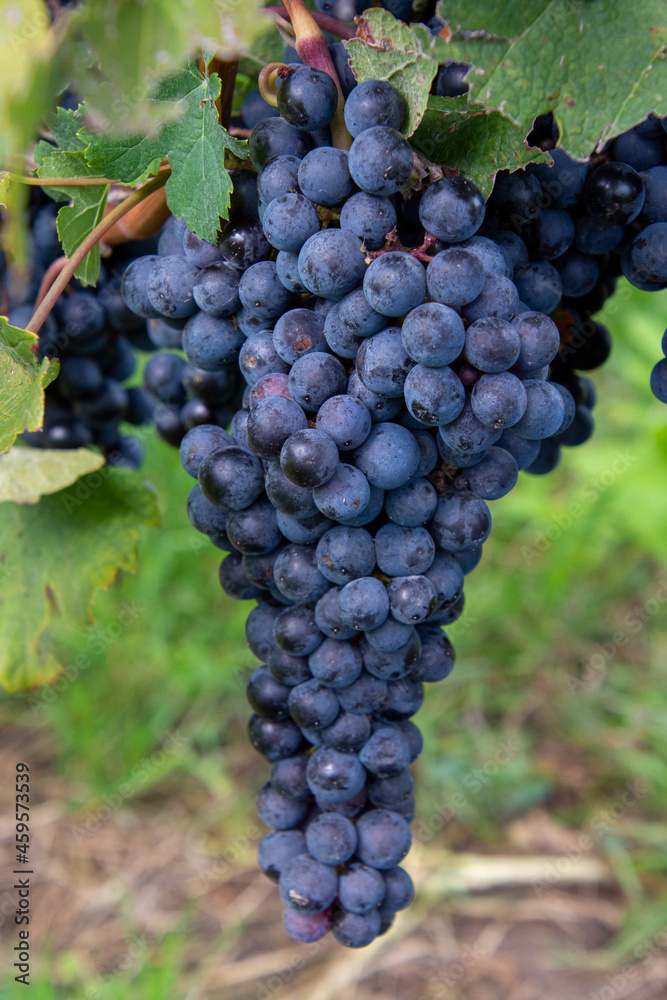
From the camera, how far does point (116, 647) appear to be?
2.03 meters

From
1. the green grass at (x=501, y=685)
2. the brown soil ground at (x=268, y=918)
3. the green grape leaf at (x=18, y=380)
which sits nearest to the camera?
the green grape leaf at (x=18, y=380)

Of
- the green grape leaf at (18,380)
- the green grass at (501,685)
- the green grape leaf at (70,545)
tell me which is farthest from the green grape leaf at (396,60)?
the green grass at (501,685)

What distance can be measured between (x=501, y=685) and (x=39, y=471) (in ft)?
5.38

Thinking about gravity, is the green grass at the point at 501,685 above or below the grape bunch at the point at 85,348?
below

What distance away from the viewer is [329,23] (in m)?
0.50

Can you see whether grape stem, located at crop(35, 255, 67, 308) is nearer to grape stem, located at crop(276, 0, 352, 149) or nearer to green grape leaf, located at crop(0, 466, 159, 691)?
green grape leaf, located at crop(0, 466, 159, 691)

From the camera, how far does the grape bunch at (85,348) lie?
2.40 feet

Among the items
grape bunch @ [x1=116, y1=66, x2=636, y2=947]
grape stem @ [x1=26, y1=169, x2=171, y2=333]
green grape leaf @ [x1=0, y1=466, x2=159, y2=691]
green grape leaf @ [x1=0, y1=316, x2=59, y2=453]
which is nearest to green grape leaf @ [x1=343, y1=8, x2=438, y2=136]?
grape bunch @ [x1=116, y1=66, x2=636, y2=947]

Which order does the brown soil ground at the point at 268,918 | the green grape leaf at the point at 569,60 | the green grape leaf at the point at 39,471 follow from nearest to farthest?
the green grape leaf at the point at 569,60
the green grape leaf at the point at 39,471
the brown soil ground at the point at 268,918

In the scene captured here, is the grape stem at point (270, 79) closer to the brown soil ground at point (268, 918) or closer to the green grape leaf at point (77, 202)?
the green grape leaf at point (77, 202)

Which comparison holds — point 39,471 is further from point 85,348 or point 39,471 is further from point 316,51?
point 316,51

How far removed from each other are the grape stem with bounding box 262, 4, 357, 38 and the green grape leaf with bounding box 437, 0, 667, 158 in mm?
93

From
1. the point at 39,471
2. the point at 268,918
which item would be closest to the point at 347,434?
the point at 39,471

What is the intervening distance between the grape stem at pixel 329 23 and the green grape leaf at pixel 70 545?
433 millimetres
